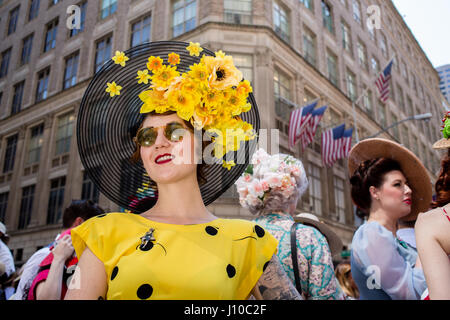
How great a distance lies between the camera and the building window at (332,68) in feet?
65.2

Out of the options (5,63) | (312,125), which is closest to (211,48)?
(312,125)

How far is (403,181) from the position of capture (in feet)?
8.16

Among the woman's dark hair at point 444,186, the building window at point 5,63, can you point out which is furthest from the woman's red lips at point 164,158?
the building window at point 5,63

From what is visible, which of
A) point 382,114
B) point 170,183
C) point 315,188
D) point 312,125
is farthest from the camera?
point 382,114

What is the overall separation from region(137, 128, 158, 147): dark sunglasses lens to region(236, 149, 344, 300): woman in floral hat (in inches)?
51.1

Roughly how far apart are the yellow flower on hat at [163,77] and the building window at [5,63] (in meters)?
21.1

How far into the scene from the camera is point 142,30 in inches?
562

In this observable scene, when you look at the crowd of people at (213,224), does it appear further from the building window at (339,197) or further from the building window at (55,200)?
the building window at (339,197)

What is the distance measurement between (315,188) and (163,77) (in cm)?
1645

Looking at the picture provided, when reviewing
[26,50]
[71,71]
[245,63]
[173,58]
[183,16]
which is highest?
[26,50]

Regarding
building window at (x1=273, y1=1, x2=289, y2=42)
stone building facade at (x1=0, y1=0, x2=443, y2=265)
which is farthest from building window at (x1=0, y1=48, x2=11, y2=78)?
building window at (x1=273, y1=1, x2=289, y2=42)

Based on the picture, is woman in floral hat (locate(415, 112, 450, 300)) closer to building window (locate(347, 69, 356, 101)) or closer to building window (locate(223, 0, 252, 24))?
building window (locate(223, 0, 252, 24))

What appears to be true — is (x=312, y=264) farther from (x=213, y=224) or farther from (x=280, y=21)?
(x=280, y=21)

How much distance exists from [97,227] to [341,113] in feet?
67.0
